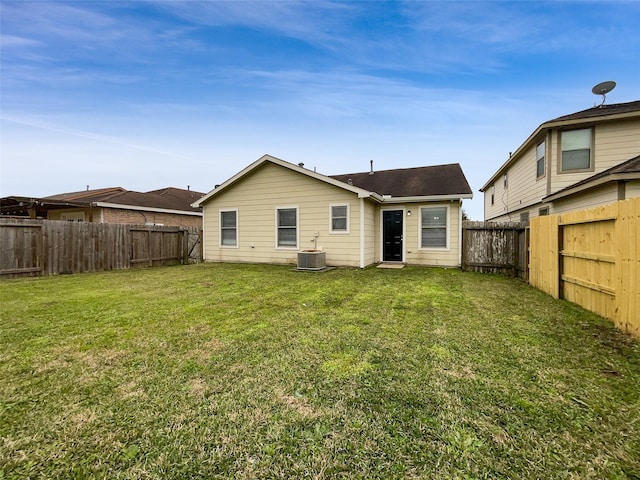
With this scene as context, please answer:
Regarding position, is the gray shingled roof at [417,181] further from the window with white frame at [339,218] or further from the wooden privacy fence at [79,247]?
the wooden privacy fence at [79,247]

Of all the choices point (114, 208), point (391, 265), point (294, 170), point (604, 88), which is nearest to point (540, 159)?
point (604, 88)

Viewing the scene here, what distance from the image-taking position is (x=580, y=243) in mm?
5062

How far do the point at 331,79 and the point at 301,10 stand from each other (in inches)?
140

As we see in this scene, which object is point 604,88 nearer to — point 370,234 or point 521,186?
point 521,186

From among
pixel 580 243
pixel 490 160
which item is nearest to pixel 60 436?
pixel 580 243

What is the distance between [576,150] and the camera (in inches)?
368

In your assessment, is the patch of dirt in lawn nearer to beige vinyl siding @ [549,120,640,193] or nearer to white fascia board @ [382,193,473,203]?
white fascia board @ [382,193,473,203]

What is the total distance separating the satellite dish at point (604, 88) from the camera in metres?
9.84

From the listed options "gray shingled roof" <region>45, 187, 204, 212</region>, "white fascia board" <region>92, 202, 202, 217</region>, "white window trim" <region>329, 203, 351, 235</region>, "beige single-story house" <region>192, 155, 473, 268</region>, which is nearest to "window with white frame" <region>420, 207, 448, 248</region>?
"beige single-story house" <region>192, 155, 473, 268</region>

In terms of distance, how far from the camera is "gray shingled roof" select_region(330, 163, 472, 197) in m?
11.0

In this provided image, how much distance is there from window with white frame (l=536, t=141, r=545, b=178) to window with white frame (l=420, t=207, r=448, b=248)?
11.7 ft

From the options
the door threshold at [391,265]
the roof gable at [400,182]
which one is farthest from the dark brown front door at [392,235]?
the roof gable at [400,182]

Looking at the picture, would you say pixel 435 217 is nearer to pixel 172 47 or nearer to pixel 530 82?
pixel 530 82

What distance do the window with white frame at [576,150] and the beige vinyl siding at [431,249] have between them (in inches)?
136
